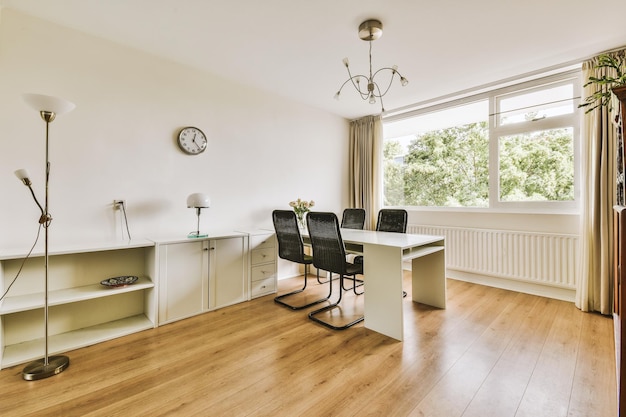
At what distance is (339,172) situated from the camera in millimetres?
4852

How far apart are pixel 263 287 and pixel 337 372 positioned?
5.33 feet

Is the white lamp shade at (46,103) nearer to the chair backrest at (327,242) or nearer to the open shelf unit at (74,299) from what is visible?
the open shelf unit at (74,299)

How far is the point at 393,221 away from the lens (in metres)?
3.30

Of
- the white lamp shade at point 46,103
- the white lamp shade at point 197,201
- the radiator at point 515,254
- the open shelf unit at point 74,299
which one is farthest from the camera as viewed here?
the radiator at point 515,254

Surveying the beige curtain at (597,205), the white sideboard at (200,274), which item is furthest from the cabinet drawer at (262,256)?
the beige curtain at (597,205)

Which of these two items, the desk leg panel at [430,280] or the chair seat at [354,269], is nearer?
the chair seat at [354,269]

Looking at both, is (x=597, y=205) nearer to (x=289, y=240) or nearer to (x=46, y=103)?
(x=289, y=240)

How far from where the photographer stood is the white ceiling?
2.09 m

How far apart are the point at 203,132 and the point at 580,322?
4068mm

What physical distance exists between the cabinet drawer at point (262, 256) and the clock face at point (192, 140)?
4.18 ft

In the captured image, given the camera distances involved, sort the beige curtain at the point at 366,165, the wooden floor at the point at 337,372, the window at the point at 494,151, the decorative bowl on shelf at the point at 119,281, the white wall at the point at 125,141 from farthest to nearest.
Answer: the beige curtain at the point at 366,165 → the window at the point at 494,151 → the decorative bowl on shelf at the point at 119,281 → the white wall at the point at 125,141 → the wooden floor at the point at 337,372

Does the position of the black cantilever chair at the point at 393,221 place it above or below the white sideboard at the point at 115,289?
above

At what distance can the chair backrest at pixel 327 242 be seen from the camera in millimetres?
2379

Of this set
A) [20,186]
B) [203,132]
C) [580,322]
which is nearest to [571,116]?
[580,322]
